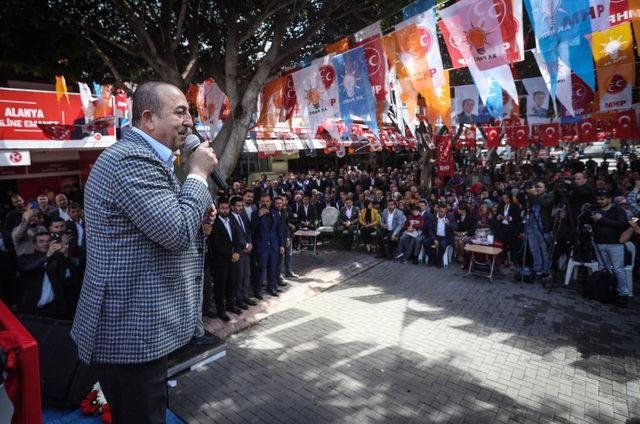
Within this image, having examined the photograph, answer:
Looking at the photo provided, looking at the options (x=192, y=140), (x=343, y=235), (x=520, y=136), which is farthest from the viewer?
(x=520, y=136)

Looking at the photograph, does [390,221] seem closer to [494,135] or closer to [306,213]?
[306,213]

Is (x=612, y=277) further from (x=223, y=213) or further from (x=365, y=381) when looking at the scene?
(x=223, y=213)

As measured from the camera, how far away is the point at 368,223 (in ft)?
37.3

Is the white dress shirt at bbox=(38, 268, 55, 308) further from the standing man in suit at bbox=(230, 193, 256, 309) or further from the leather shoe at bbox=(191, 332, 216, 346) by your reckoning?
the standing man in suit at bbox=(230, 193, 256, 309)

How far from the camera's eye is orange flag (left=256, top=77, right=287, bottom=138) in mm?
9328

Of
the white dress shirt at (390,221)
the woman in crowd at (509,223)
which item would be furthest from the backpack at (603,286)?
the white dress shirt at (390,221)

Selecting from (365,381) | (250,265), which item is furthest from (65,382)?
(250,265)

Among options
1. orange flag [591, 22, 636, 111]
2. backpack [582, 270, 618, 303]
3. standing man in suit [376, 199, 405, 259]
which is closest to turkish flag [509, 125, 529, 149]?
orange flag [591, 22, 636, 111]

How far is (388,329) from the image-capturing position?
6133 millimetres

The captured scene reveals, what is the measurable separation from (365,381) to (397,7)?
747cm

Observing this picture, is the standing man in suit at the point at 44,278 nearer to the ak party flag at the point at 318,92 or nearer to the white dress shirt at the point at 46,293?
the white dress shirt at the point at 46,293

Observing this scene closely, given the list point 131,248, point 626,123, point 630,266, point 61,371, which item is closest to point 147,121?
point 131,248

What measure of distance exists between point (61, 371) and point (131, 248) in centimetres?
335

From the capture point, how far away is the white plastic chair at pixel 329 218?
12.2 m
